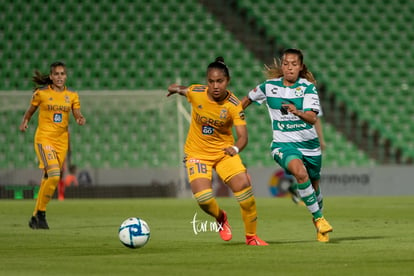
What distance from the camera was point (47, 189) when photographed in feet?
40.2

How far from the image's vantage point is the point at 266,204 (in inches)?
746

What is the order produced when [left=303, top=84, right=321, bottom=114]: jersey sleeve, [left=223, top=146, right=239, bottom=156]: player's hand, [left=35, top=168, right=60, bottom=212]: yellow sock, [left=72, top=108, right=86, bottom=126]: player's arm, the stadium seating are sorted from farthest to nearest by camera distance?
the stadium seating
[left=72, top=108, right=86, bottom=126]: player's arm
[left=35, top=168, right=60, bottom=212]: yellow sock
[left=303, top=84, right=321, bottom=114]: jersey sleeve
[left=223, top=146, right=239, bottom=156]: player's hand

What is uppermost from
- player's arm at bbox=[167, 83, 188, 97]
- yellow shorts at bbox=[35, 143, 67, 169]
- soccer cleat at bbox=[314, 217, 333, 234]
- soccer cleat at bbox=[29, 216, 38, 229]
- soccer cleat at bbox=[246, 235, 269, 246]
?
player's arm at bbox=[167, 83, 188, 97]

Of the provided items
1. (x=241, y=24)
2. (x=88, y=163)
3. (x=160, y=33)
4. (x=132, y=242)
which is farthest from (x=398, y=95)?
(x=132, y=242)


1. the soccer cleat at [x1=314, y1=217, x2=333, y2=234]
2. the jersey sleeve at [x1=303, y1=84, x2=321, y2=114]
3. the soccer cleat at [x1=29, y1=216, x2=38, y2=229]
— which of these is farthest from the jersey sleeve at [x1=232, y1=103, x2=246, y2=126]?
the soccer cleat at [x1=29, y1=216, x2=38, y2=229]

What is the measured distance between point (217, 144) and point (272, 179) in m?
13.4

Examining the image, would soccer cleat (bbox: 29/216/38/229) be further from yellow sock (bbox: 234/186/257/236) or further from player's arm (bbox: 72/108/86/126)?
yellow sock (bbox: 234/186/257/236)

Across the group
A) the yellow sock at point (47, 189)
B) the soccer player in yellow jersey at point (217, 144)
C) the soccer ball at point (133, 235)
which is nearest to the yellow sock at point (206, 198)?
the soccer player in yellow jersey at point (217, 144)

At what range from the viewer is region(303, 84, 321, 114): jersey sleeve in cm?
966

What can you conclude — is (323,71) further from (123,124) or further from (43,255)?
(43,255)

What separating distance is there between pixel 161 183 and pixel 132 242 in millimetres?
14538

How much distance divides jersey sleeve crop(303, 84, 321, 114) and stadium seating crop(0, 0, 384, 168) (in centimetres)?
1439

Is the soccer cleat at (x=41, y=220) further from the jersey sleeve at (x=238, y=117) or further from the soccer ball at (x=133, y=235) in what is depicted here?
the jersey sleeve at (x=238, y=117)

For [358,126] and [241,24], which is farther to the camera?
[241,24]
